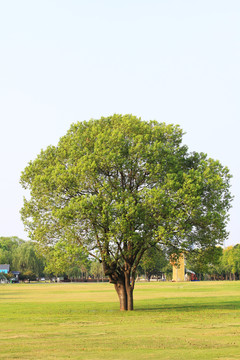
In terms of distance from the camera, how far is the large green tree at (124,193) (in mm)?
41719

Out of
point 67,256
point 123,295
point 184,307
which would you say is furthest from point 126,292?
point 67,256

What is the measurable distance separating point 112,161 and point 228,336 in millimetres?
19687

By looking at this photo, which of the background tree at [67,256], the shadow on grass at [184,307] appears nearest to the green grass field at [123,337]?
the background tree at [67,256]

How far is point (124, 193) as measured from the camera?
138ft

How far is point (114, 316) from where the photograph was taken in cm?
3981

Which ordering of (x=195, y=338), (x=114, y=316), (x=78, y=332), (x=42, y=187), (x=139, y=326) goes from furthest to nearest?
1. (x=42, y=187)
2. (x=114, y=316)
3. (x=139, y=326)
4. (x=78, y=332)
5. (x=195, y=338)

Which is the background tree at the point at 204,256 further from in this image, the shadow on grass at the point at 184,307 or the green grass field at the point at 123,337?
the green grass field at the point at 123,337

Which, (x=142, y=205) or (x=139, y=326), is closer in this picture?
(x=139, y=326)

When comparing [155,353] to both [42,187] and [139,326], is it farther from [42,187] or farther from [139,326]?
[42,187]

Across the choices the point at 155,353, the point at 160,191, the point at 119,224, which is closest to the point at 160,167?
the point at 160,191

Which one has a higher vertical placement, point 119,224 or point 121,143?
point 121,143

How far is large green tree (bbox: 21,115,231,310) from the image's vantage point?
41719 mm

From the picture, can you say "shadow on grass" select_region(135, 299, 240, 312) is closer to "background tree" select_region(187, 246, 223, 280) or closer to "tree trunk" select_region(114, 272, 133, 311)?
"tree trunk" select_region(114, 272, 133, 311)

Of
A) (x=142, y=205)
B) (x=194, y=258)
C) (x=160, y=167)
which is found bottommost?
(x=194, y=258)
